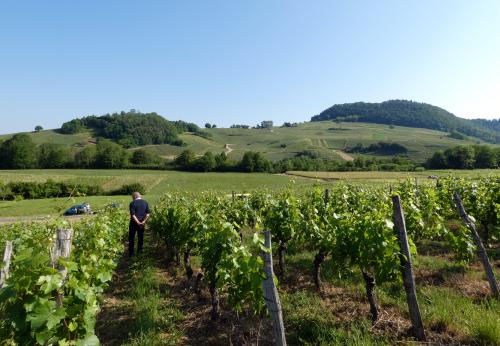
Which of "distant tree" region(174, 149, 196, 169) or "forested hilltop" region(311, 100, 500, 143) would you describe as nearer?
"distant tree" region(174, 149, 196, 169)

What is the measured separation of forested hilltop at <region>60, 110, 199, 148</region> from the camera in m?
106

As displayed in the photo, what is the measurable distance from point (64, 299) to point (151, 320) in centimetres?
247

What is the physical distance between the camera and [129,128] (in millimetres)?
109125

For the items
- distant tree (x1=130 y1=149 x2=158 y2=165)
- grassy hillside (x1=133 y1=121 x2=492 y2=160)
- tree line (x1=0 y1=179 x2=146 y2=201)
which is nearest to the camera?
tree line (x1=0 y1=179 x2=146 y2=201)

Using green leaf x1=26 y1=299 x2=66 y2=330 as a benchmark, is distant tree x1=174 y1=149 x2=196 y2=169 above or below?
above

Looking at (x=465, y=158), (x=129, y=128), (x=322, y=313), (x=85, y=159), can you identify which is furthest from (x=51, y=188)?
(x=465, y=158)

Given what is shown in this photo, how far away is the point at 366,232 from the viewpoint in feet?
16.2

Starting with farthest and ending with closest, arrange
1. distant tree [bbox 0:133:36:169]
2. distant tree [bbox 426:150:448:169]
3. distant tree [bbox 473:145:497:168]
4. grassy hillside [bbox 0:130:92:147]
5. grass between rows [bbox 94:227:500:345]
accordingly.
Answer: grassy hillside [bbox 0:130:92:147]
distant tree [bbox 426:150:448:169]
distant tree [bbox 473:145:497:168]
distant tree [bbox 0:133:36:169]
grass between rows [bbox 94:227:500:345]

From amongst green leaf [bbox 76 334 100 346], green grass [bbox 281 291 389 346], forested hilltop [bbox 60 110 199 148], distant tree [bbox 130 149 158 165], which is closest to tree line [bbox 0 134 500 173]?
distant tree [bbox 130 149 158 165]

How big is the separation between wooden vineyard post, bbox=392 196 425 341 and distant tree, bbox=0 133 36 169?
79.5 metres

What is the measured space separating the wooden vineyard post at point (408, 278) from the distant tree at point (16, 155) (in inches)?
3128

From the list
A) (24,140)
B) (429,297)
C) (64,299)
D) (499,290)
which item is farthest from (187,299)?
(24,140)

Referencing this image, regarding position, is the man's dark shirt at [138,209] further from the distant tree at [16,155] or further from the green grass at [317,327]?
the distant tree at [16,155]

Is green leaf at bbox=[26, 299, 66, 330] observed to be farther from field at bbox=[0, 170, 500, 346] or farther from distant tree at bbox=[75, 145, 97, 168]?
distant tree at bbox=[75, 145, 97, 168]
